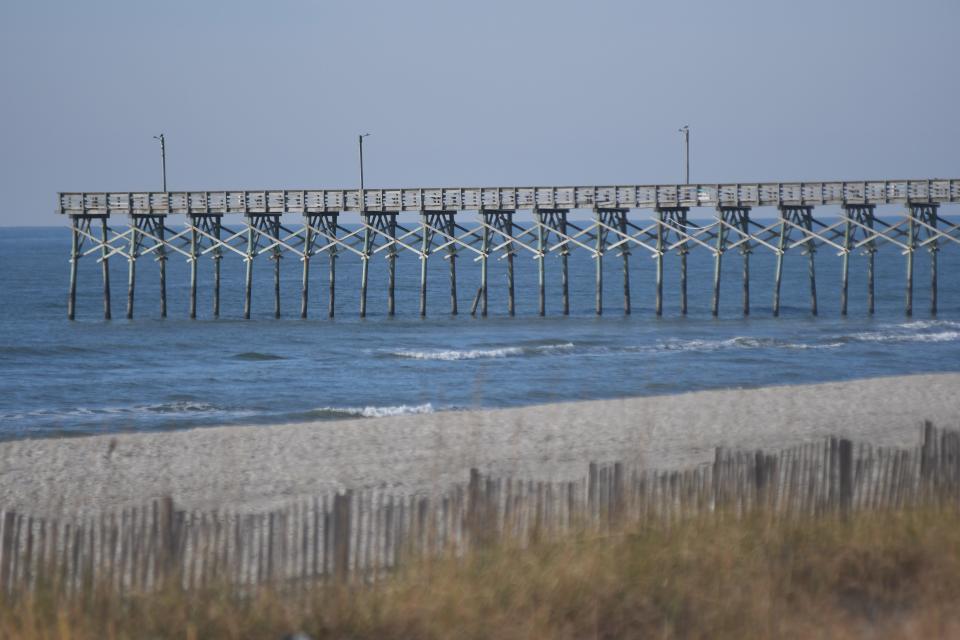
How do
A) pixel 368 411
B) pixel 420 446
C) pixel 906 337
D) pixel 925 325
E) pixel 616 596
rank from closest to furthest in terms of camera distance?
pixel 616 596 < pixel 420 446 < pixel 368 411 < pixel 906 337 < pixel 925 325

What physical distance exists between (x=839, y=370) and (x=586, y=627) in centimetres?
2074

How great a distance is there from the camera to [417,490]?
42.1 feet

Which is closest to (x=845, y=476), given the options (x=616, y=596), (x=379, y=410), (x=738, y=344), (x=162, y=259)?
(x=616, y=596)

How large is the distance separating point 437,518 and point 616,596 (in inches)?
54.5

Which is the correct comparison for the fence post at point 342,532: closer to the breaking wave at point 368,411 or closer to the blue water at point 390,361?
the blue water at point 390,361

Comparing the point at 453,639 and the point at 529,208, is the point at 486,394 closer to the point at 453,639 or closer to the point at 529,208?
the point at 529,208

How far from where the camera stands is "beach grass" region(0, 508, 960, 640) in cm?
675

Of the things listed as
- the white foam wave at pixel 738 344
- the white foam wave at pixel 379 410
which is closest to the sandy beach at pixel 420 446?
the white foam wave at pixel 379 410

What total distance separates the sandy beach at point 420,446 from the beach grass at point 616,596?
320 centimetres

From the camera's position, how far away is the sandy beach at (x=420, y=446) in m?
13.3

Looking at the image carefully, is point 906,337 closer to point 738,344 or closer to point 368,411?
point 738,344

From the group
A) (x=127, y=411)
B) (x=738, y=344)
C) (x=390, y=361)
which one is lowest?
(x=127, y=411)

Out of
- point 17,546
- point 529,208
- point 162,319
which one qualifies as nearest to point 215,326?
point 162,319

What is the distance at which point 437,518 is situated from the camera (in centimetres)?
803
